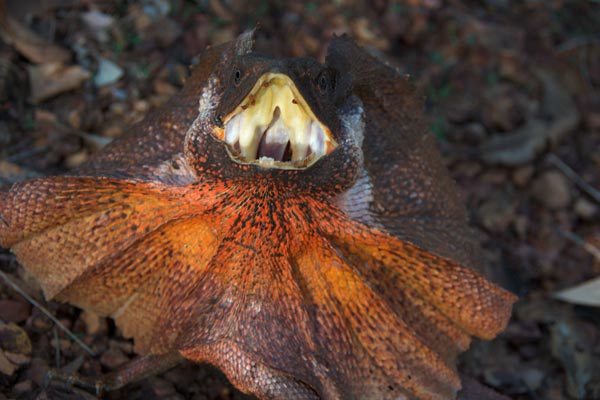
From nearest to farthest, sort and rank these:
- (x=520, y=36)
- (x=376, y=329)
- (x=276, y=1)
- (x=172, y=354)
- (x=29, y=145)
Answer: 1. (x=376, y=329)
2. (x=172, y=354)
3. (x=29, y=145)
4. (x=276, y=1)
5. (x=520, y=36)

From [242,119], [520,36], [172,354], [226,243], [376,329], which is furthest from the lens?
[520,36]

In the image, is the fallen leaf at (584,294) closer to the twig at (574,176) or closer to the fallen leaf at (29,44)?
the twig at (574,176)

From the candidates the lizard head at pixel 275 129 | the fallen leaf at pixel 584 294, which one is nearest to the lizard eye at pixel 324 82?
the lizard head at pixel 275 129

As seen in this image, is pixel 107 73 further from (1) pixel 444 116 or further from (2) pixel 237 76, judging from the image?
(1) pixel 444 116

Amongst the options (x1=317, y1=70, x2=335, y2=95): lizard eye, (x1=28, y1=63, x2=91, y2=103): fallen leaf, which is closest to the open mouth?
(x1=317, y1=70, x2=335, y2=95): lizard eye

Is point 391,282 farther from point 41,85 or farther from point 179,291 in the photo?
point 41,85

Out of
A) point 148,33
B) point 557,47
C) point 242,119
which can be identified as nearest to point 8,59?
point 148,33

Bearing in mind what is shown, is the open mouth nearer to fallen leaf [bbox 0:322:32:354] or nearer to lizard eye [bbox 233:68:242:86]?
lizard eye [bbox 233:68:242:86]

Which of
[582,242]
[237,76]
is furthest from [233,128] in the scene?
[582,242]
